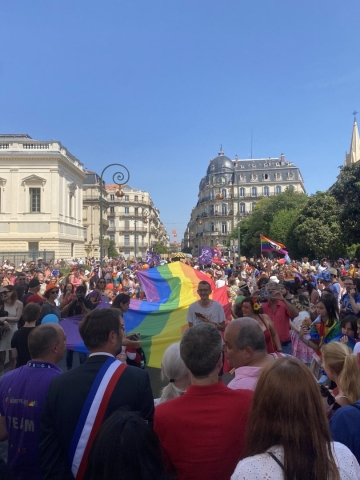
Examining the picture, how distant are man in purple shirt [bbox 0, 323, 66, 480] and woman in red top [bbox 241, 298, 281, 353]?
2.67 m

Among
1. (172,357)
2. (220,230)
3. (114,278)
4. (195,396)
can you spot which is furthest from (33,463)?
(220,230)

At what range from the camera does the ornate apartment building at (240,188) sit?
91.2 metres

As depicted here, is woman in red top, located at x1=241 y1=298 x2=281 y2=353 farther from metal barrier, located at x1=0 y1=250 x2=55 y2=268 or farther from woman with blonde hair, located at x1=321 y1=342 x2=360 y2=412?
metal barrier, located at x1=0 y1=250 x2=55 y2=268

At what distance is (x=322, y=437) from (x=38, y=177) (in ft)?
133

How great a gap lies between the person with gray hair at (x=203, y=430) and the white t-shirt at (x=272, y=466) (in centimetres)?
42

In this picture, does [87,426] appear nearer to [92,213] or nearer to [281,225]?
[281,225]

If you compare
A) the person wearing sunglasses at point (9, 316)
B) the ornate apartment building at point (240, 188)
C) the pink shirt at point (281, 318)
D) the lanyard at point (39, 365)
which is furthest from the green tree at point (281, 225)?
the lanyard at point (39, 365)

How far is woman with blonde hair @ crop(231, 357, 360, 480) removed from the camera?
162 cm

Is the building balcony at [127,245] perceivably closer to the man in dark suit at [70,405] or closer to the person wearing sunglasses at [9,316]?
the person wearing sunglasses at [9,316]

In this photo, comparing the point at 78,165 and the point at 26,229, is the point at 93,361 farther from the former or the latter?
the point at 78,165

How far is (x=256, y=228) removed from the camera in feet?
201

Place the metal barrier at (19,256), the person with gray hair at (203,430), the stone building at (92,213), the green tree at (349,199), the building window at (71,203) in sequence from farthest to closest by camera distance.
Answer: the stone building at (92,213) → the building window at (71,203) → the metal barrier at (19,256) → the green tree at (349,199) → the person with gray hair at (203,430)

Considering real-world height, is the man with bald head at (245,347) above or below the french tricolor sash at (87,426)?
above

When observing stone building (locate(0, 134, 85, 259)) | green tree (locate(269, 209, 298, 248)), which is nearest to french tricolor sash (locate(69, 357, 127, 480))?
stone building (locate(0, 134, 85, 259))
